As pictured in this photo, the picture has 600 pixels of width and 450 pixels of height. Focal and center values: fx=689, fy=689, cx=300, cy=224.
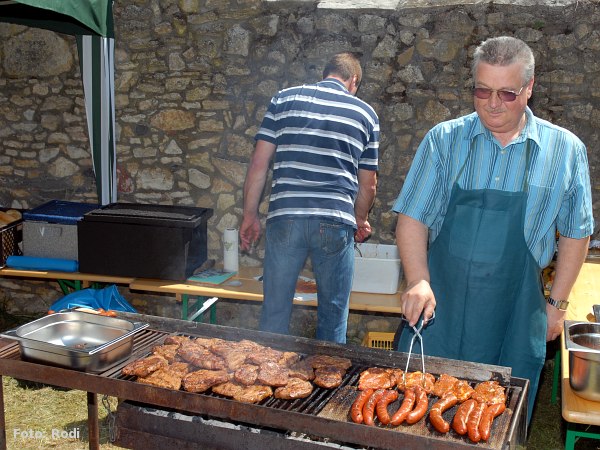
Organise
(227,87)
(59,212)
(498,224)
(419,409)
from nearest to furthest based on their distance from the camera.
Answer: (419,409), (498,224), (59,212), (227,87)

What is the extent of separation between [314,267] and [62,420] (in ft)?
6.83

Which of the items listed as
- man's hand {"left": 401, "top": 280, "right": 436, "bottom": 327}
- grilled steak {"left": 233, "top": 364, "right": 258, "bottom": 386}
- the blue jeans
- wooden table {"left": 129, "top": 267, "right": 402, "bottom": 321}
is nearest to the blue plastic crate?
wooden table {"left": 129, "top": 267, "right": 402, "bottom": 321}

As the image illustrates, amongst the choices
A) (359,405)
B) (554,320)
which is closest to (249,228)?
(554,320)

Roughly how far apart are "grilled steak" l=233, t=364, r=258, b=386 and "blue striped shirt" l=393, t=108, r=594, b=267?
40.1 inches

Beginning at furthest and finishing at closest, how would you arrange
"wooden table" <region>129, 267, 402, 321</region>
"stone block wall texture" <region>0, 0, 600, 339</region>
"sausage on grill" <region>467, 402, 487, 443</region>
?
"stone block wall texture" <region>0, 0, 600, 339</region> → "wooden table" <region>129, 267, 402, 321</region> → "sausage on grill" <region>467, 402, 487, 443</region>

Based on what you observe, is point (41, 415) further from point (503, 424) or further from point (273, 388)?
point (503, 424)

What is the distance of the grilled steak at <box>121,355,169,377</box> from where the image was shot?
3.00 metres

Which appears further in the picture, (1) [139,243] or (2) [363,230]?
(1) [139,243]

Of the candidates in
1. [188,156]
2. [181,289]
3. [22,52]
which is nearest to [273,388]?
[181,289]

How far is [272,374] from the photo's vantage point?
9.86 ft

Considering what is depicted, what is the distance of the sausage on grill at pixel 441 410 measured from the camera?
8.42ft

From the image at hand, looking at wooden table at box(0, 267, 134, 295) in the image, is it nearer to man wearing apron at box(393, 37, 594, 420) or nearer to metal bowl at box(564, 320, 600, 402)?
man wearing apron at box(393, 37, 594, 420)

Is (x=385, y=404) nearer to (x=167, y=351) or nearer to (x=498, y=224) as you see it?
(x=498, y=224)

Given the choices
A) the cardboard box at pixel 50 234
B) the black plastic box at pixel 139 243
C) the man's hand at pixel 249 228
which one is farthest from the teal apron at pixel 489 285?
the cardboard box at pixel 50 234
